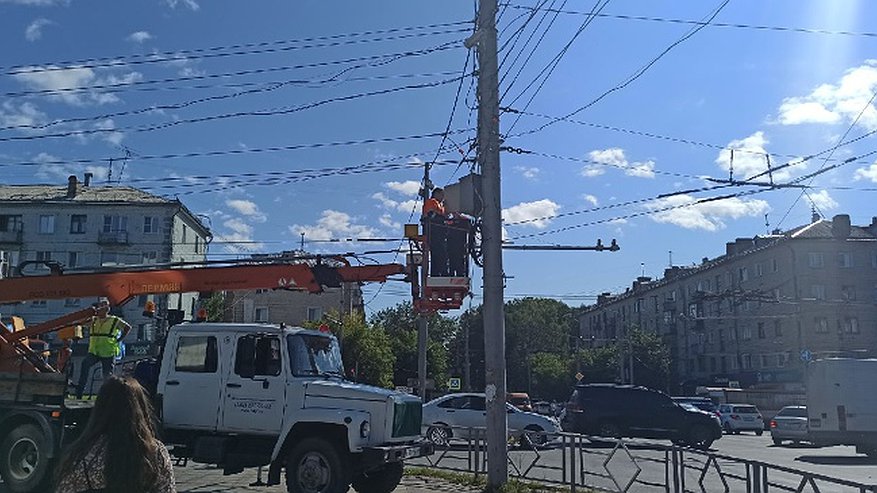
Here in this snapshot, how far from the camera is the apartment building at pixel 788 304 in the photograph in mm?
59688

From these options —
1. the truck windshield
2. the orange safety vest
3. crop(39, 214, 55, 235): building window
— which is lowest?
the truck windshield

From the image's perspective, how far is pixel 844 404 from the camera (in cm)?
2520

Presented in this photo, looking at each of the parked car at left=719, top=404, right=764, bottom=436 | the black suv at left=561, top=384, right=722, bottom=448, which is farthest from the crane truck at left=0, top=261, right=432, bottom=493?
the parked car at left=719, top=404, right=764, bottom=436

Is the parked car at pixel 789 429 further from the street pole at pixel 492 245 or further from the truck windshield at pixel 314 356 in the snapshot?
the truck windshield at pixel 314 356

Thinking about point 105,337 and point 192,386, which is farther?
point 105,337

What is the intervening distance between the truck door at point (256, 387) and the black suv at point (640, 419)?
53.3 ft

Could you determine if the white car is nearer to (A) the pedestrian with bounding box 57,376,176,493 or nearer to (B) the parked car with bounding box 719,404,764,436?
(A) the pedestrian with bounding box 57,376,176,493

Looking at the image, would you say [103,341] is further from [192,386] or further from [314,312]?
[314,312]

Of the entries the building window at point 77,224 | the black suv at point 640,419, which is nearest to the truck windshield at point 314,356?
the black suv at point 640,419

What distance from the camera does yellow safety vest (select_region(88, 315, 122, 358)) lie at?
13523 mm

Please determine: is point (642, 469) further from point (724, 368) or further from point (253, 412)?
point (724, 368)

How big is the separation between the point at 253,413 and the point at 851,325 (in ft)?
193

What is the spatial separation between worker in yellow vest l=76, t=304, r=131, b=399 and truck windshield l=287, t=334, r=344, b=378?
11.6 feet

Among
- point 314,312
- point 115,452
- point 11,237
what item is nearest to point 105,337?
point 115,452
